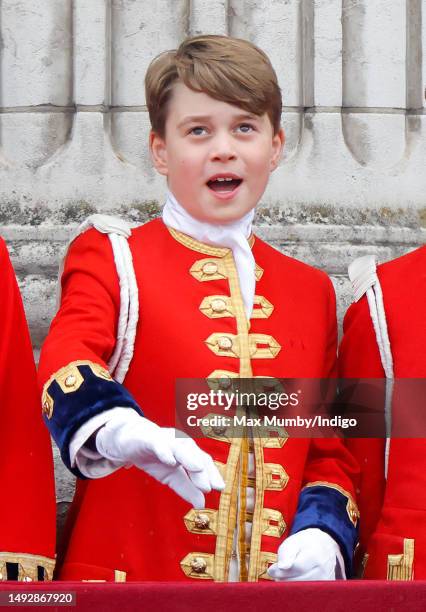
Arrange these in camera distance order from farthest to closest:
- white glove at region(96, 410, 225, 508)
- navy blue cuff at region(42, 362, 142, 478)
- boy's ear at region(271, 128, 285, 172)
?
boy's ear at region(271, 128, 285, 172) < navy blue cuff at region(42, 362, 142, 478) < white glove at region(96, 410, 225, 508)

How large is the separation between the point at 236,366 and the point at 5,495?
45cm

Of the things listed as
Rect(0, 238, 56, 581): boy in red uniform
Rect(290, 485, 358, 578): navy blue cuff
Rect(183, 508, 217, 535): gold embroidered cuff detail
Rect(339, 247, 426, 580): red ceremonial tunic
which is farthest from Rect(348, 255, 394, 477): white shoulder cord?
Rect(0, 238, 56, 581): boy in red uniform

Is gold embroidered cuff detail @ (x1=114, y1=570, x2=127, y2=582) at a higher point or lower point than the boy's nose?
lower

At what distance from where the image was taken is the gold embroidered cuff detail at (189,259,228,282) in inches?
95.7

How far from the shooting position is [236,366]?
7.70 ft

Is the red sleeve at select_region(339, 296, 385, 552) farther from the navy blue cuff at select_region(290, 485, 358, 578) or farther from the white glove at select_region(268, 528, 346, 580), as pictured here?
the white glove at select_region(268, 528, 346, 580)

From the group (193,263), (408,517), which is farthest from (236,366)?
(408,517)

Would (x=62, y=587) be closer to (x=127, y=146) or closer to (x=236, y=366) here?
(x=236, y=366)

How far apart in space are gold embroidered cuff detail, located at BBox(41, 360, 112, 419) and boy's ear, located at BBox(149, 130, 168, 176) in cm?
48

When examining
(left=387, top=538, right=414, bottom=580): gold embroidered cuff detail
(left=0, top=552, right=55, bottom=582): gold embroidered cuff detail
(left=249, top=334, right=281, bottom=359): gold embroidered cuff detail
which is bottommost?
(left=387, top=538, right=414, bottom=580): gold embroidered cuff detail

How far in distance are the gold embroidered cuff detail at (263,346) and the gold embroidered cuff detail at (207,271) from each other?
0.13m

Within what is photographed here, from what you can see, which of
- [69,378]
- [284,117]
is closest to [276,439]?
[69,378]

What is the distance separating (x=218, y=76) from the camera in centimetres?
237

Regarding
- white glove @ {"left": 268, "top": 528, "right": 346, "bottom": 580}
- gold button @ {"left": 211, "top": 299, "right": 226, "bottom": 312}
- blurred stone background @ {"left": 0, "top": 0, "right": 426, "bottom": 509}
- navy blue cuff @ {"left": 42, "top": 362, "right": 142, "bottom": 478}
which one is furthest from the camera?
blurred stone background @ {"left": 0, "top": 0, "right": 426, "bottom": 509}
